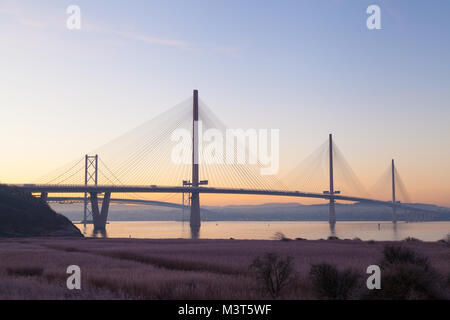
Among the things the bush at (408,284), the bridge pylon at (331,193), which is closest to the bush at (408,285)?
the bush at (408,284)

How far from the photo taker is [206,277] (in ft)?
47.5

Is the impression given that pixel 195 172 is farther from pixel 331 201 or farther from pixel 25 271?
pixel 25 271

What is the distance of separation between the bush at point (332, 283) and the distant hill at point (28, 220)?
55.1 meters

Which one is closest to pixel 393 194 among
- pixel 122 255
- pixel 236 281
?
pixel 122 255

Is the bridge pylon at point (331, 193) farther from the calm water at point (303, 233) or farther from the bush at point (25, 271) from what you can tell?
the bush at point (25, 271)

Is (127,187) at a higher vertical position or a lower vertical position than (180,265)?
higher

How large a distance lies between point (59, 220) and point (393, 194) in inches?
4793

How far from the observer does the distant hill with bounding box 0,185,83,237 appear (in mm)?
62375

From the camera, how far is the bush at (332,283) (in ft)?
37.8

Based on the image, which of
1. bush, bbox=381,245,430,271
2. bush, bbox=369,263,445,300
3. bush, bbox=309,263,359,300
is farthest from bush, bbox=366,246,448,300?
bush, bbox=309,263,359,300

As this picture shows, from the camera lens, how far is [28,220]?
6606cm

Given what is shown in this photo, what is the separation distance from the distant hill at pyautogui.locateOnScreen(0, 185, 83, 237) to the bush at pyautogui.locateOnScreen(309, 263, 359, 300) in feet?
181

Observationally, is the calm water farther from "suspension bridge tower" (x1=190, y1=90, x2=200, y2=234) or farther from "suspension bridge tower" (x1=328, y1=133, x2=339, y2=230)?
"suspension bridge tower" (x1=328, y1=133, x2=339, y2=230)
